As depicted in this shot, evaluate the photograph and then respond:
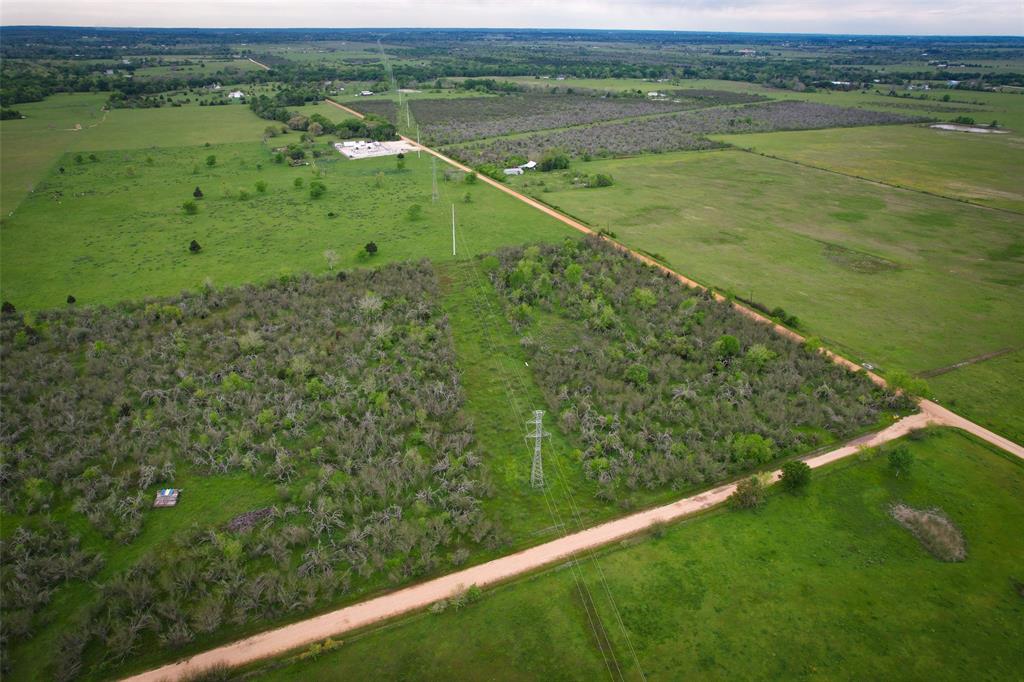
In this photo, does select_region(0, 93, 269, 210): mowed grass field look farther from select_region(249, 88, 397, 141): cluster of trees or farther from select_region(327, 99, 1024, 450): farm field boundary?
select_region(327, 99, 1024, 450): farm field boundary

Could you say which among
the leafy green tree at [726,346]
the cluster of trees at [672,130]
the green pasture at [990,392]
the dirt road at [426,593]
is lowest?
the dirt road at [426,593]

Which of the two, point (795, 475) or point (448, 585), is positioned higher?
point (795, 475)

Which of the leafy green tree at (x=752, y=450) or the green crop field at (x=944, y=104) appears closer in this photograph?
the leafy green tree at (x=752, y=450)

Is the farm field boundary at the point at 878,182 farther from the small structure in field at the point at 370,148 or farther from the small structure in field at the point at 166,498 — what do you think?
the small structure in field at the point at 166,498

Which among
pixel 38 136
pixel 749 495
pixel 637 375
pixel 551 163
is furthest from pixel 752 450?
pixel 38 136

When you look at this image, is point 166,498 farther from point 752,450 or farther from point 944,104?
point 944,104

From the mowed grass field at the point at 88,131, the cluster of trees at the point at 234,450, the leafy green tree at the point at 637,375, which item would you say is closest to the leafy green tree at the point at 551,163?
the cluster of trees at the point at 234,450

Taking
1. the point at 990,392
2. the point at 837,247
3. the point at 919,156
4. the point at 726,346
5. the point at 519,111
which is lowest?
the point at 990,392
